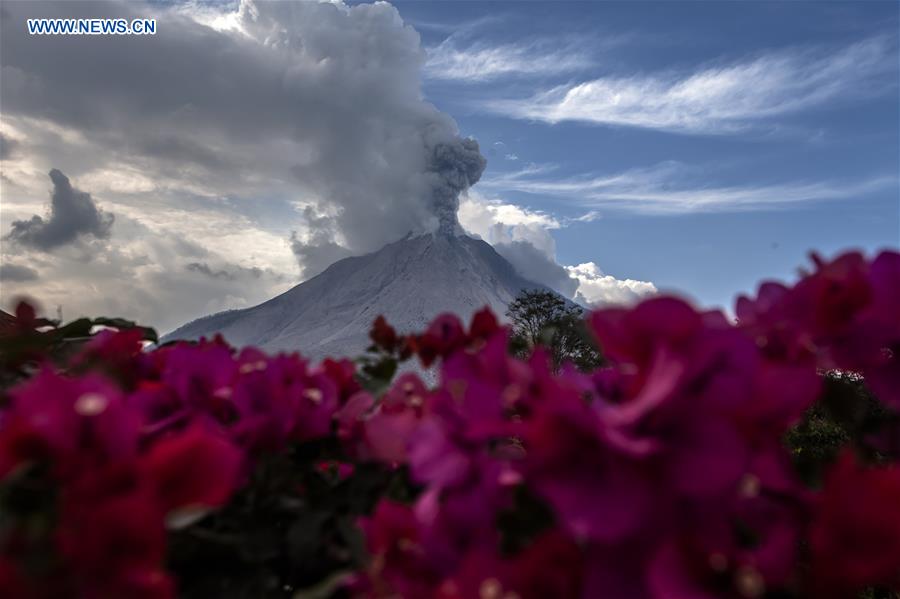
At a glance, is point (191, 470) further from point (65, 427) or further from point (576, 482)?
point (576, 482)

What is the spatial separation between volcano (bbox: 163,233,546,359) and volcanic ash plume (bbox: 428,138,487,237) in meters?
17.0

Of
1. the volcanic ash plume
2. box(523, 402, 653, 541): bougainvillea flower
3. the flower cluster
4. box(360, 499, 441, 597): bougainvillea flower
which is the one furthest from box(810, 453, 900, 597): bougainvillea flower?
the volcanic ash plume

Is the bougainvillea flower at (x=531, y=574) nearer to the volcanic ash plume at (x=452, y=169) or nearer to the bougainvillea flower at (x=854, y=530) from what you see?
the bougainvillea flower at (x=854, y=530)

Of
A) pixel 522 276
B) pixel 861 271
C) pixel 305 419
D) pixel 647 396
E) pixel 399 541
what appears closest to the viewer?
pixel 647 396

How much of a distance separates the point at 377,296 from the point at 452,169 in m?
36.2

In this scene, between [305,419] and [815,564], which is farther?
[305,419]

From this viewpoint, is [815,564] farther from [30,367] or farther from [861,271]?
[30,367]

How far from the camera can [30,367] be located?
130 centimetres

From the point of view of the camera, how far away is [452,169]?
123375 mm

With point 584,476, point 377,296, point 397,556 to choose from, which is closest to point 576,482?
point 584,476

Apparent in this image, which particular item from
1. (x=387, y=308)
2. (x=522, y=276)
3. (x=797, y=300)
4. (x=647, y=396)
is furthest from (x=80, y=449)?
(x=522, y=276)

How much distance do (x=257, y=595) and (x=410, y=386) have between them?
0.43m

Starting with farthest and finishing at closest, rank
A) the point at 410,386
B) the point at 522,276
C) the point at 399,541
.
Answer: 1. the point at 522,276
2. the point at 410,386
3. the point at 399,541

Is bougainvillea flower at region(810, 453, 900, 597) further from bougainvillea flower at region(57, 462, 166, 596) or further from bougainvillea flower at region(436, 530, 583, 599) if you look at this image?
bougainvillea flower at region(57, 462, 166, 596)
